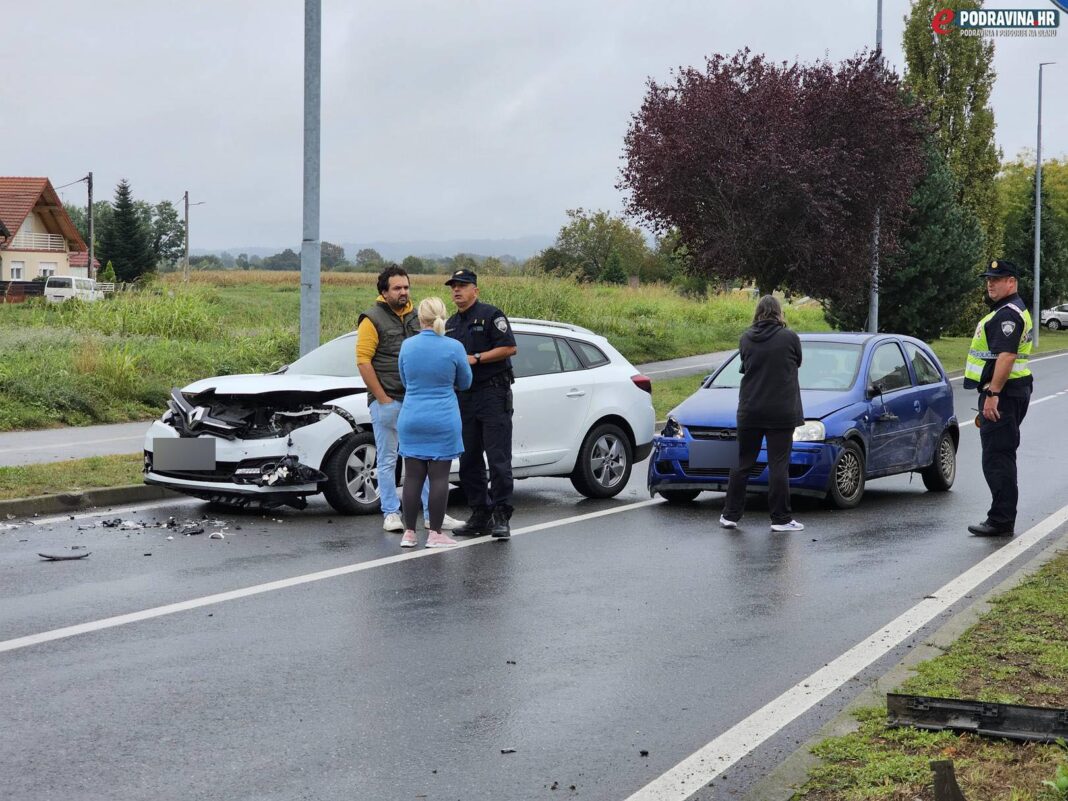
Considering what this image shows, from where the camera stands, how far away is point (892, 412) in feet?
39.8

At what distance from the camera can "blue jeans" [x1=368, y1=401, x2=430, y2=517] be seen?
10070 millimetres

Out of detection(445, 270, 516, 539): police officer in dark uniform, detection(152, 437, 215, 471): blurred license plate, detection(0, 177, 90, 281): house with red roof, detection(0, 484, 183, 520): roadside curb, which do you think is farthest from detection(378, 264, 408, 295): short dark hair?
detection(0, 177, 90, 281): house with red roof

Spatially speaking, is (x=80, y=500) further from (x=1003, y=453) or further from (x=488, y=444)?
(x=1003, y=453)

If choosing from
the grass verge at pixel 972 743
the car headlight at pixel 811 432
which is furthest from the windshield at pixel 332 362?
the grass verge at pixel 972 743

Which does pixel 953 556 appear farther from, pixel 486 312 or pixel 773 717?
pixel 773 717

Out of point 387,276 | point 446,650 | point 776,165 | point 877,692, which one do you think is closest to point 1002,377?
point 387,276

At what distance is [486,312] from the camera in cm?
996

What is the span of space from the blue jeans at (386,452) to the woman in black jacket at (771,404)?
2.49 m

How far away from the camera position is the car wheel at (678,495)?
11922 mm

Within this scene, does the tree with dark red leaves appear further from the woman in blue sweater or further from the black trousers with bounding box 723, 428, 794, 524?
the woman in blue sweater

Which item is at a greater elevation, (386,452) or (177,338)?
(177,338)

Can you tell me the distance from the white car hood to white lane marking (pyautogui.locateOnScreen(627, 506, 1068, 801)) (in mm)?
4952

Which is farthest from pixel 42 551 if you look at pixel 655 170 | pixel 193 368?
pixel 655 170

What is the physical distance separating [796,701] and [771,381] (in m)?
4.89
